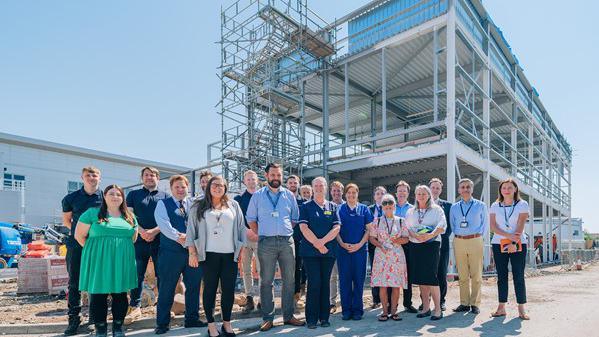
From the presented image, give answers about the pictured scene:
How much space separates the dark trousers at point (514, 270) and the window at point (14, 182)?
1168 inches

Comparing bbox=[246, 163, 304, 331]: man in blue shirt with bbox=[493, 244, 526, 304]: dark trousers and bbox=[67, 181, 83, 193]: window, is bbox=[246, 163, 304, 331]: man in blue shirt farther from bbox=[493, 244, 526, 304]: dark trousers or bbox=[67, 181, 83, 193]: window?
bbox=[67, 181, 83, 193]: window

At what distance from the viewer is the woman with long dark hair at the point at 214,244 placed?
447 cm

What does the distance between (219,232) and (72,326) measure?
2059 millimetres

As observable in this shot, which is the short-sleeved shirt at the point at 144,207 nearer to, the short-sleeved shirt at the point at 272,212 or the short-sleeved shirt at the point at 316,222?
the short-sleeved shirt at the point at 272,212

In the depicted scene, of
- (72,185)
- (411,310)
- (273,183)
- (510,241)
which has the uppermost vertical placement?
(72,185)

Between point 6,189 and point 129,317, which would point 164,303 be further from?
point 6,189

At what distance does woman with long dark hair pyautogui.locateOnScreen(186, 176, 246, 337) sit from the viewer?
4469 millimetres

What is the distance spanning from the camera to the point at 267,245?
16.5ft

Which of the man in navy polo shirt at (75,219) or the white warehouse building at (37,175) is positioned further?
the white warehouse building at (37,175)

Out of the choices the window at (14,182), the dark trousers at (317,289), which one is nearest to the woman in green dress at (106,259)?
the dark trousers at (317,289)

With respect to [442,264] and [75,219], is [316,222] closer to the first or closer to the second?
[442,264]

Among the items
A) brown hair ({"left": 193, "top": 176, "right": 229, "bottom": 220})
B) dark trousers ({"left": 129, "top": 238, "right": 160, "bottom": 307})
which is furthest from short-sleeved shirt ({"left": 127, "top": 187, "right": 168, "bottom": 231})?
brown hair ({"left": 193, "top": 176, "right": 229, "bottom": 220})

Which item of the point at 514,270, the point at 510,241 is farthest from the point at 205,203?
the point at 514,270

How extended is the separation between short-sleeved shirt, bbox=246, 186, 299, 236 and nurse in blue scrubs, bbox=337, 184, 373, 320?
755 mm
